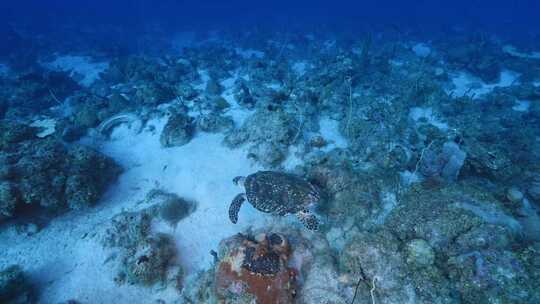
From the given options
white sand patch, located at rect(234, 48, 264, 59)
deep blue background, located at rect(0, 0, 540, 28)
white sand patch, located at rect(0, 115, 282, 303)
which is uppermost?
white sand patch, located at rect(0, 115, 282, 303)

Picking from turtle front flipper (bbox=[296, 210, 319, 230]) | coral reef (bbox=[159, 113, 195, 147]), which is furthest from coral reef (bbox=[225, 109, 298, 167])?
turtle front flipper (bbox=[296, 210, 319, 230])

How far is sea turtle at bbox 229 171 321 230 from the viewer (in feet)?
19.9

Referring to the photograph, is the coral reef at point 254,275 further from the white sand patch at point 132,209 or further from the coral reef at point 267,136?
the coral reef at point 267,136

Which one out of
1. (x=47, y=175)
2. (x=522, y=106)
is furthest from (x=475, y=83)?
(x=47, y=175)

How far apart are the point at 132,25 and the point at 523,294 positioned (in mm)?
44602

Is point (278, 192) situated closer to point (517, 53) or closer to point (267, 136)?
point (267, 136)

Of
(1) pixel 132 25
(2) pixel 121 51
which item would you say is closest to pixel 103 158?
(2) pixel 121 51

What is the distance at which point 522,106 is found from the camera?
486 inches

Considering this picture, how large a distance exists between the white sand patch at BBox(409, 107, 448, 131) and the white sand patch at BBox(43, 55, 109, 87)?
1847 centimetres

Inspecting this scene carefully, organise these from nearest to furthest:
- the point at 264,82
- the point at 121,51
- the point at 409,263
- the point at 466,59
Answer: the point at 409,263 → the point at 264,82 → the point at 466,59 → the point at 121,51

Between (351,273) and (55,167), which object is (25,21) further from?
(351,273)

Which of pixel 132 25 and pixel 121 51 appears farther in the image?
pixel 132 25

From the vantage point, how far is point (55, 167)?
730cm

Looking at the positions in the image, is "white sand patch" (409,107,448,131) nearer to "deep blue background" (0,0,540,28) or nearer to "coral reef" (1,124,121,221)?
"coral reef" (1,124,121,221)
